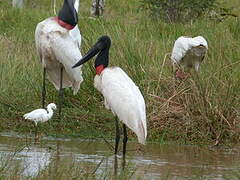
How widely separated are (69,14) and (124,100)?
2757mm

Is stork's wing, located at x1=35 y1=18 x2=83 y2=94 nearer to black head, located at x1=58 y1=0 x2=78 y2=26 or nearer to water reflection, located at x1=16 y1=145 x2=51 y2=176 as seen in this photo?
black head, located at x1=58 y1=0 x2=78 y2=26

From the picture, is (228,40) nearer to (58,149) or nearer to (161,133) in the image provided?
(161,133)

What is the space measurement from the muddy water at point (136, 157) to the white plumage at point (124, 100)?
346 mm

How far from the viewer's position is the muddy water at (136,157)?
750 cm

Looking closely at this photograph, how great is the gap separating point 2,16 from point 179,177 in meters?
8.66

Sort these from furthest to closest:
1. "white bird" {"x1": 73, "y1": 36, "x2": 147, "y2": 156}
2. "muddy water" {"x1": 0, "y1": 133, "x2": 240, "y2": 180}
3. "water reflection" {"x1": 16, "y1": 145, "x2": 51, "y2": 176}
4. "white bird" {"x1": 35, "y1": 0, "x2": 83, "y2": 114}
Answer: "white bird" {"x1": 35, "y1": 0, "x2": 83, "y2": 114} < "white bird" {"x1": 73, "y1": 36, "x2": 147, "y2": 156} < "muddy water" {"x1": 0, "y1": 133, "x2": 240, "y2": 180} < "water reflection" {"x1": 16, "y1": 145, "x2": 51, "y2": 176}

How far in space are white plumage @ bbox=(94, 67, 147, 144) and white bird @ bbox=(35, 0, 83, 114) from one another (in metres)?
1.45

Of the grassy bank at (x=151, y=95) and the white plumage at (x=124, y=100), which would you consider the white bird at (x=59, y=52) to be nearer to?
the grassy bank at (x=151, y=95)

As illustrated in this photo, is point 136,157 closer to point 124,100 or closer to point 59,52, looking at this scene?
point 124,100

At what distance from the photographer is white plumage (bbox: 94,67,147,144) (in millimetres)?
7773

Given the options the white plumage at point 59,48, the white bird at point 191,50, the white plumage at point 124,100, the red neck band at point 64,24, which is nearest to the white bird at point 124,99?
the white plumage at point 124,100

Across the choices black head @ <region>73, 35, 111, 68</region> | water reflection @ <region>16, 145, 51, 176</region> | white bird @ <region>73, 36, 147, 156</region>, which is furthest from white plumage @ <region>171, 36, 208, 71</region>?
water reflection @ <region>16, 145, 51, 176</region>

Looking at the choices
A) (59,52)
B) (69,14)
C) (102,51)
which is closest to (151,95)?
(102,51)

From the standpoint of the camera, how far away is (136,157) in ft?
27.3
